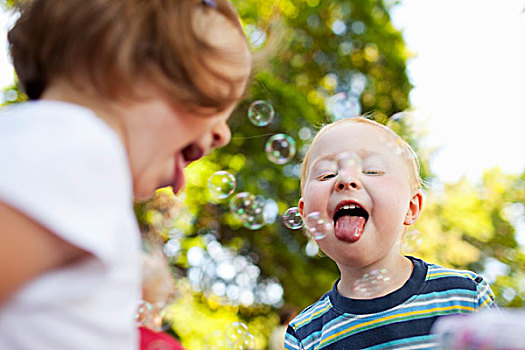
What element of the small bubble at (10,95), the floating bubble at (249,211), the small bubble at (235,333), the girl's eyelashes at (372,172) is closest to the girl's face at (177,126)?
the girl's eyelashes at (372,172)

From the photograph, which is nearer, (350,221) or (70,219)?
(70,219)

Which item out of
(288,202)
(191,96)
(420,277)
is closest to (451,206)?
(288,202)

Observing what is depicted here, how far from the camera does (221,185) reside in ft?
10.7

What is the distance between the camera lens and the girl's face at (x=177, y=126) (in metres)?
1.09

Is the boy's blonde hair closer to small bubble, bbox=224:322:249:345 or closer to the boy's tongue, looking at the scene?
the boy's tongue

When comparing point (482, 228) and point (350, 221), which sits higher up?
point (350, 221)

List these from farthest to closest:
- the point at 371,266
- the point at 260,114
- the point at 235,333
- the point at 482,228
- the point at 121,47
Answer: the point at 482,228
the point at 260,114
the point at 235,333
the point at 371,266
the point at 121,47

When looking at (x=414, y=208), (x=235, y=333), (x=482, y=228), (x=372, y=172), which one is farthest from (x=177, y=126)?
(x=482, y=228)

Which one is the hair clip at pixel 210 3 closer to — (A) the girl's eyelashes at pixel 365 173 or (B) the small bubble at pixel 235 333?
(A) the girl's eyelashes at pixel 365 173

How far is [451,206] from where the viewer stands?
16672 millimetres

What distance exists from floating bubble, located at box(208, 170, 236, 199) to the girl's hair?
2.05 metres

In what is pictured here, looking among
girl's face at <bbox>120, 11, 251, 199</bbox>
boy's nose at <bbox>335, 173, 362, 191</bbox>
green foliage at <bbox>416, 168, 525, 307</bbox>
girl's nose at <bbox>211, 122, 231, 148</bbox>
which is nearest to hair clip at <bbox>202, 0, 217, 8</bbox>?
girl's face at <bbox>120, 11, 251, 199</bbox>

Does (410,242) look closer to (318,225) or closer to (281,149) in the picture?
(318,225)

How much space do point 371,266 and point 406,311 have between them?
0.19 metres
